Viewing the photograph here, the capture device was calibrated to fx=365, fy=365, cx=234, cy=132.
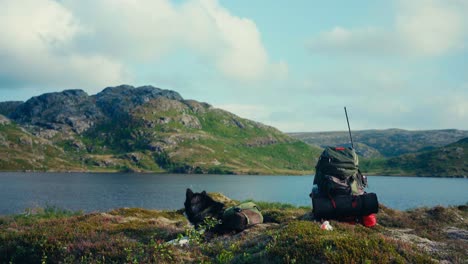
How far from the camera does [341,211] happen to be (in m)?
14.8

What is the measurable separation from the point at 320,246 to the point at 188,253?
4.42m

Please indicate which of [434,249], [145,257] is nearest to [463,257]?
[434,249]

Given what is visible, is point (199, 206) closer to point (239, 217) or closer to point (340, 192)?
point (239, 217)

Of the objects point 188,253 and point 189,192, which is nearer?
point 188,253

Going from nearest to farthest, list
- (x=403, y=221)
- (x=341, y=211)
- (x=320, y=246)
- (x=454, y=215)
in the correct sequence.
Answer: (x=320, y=246) < (x=341, y=211) < (x=403, y=221) < (x=454, y=215)

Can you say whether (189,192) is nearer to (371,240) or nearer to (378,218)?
(371,240)

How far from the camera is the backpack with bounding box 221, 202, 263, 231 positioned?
1591 cm

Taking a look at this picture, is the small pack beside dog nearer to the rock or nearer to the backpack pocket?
the backpack pocket

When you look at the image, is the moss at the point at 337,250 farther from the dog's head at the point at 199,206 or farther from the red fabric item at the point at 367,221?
the dog's head at the point at 199,206

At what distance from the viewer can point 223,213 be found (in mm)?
16719

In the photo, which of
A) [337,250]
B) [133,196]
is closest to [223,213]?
[337,250]

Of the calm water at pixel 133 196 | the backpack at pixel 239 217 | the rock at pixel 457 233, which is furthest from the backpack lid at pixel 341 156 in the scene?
the calm water at pixel 133 196

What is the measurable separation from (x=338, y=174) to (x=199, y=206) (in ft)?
24.5

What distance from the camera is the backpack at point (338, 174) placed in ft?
48.1
